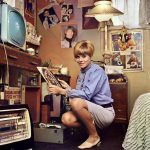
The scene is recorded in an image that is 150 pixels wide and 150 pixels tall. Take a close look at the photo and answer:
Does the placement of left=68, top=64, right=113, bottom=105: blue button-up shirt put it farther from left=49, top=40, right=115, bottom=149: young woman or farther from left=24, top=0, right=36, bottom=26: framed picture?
left=24, top=0, right=36, bottom=26: framed picture

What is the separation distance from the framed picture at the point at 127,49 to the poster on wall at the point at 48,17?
30.4 inches

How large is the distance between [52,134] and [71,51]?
153 cm

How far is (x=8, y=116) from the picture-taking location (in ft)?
4.70

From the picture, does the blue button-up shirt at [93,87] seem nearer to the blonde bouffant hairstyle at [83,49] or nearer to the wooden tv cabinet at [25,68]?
the blonde bouffant hairstyle at [83,49]

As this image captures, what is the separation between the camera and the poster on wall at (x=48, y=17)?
10.9 ft

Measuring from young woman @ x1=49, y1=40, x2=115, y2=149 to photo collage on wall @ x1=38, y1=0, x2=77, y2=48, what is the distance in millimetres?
1266

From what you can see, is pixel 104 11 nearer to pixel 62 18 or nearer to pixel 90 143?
pixel 62 18

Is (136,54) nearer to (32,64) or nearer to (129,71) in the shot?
(129,71)

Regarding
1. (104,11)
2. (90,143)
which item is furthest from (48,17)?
(90,143)

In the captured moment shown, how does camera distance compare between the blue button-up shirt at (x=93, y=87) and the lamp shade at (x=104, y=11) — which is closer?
the blue button-up shirt at (x=93, y=87)

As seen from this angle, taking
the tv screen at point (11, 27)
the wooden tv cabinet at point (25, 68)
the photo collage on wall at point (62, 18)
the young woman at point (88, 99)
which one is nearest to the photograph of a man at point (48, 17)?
the photo collage on wall at point (62, 18)

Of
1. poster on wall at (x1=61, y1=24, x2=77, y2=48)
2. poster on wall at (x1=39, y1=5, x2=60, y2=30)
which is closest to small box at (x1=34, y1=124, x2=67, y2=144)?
poster on wall at (x1=61, y1=24, x2=77, y2=48)

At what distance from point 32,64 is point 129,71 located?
4.46ft

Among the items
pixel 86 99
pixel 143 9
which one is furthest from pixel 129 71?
pixel 86 99
